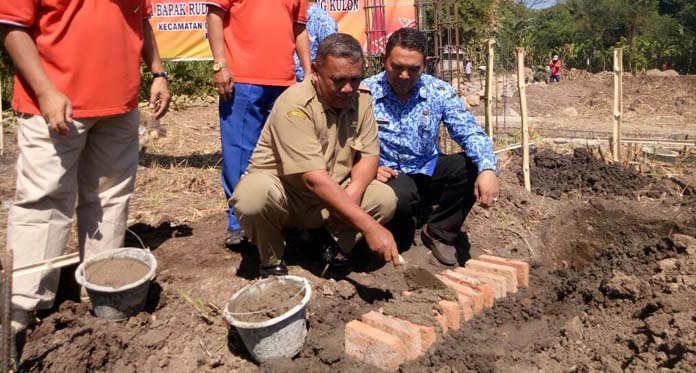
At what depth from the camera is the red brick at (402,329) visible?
2561 millimetres

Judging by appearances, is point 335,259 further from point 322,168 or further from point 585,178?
point 585,178

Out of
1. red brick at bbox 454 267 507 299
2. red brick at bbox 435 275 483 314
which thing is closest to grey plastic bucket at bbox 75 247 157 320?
red brick at bbox 435 275 483 314

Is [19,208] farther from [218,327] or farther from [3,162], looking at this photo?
[3,162]

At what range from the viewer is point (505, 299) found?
3.26 metres

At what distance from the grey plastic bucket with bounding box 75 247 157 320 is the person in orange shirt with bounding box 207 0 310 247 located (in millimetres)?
942

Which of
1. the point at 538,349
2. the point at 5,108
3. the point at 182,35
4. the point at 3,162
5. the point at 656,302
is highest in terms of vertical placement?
the point at 182,35

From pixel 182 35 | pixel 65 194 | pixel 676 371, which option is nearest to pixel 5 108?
pixel 182 35

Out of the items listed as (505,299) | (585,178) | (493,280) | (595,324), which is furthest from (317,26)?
(585,178)

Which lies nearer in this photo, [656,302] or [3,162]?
[656,302]

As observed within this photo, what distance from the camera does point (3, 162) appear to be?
18.7 ft

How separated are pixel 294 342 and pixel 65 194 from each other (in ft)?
3.95

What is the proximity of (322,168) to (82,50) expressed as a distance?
1.19 m

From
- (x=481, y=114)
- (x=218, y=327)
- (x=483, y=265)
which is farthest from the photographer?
(x=481, y=114)

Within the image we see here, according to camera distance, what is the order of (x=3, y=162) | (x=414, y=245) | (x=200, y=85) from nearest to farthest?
(x=414, y=245) < (x=3, y=162) < (x=200, y=85)
